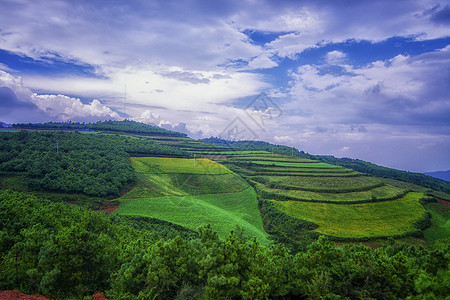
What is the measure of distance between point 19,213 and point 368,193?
79.8 meters

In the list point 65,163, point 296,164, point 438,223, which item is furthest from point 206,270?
point 296,164

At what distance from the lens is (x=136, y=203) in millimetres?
65812

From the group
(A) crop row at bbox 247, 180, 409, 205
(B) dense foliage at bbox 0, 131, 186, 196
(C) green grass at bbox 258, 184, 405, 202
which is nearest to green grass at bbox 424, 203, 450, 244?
(A) crop row at bbox 247, 180, 409, 205

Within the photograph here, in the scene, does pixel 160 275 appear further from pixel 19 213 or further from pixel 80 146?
pixel 80 146

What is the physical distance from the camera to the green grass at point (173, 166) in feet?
292

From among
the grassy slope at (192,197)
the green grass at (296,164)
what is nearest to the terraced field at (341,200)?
the green grass at (296,164)

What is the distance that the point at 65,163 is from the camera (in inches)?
2822

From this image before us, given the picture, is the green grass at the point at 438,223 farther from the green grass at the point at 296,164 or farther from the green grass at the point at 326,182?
the green grass at the point at 296,164

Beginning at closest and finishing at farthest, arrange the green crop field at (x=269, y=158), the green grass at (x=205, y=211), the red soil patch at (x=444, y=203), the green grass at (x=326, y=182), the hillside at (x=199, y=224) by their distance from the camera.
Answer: the hillside at (x=199, y=224), the green grass at (x=205, y=211), the red soil patch at (x=444, y=203), the green grass at (x=326, y=182), the green crop field at (x=269, y=158)

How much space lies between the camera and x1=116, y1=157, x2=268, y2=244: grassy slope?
59713mm

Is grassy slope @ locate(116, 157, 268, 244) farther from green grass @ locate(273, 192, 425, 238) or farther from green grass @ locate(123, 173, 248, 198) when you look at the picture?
green grass @ locate(273, 192, 425, 238)

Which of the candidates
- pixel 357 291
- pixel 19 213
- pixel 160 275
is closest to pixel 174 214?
pixel 19 213

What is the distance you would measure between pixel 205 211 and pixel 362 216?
127 ft

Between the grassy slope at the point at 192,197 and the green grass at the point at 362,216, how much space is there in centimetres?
1239
